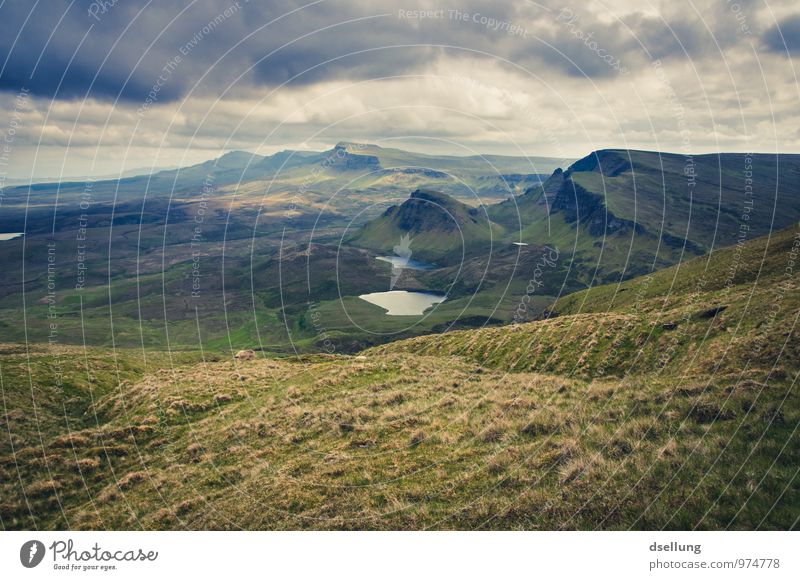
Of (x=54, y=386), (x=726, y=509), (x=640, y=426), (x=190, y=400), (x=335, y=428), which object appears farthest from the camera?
(x=54, y=386)

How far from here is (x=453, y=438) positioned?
1900cm

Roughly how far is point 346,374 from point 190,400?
11598mm

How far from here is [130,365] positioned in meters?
51.2

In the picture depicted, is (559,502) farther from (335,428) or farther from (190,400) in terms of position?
(190,400)

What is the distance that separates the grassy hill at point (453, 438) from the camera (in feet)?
44.1

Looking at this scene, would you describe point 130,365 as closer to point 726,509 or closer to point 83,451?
point 83,451

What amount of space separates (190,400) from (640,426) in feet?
96.4

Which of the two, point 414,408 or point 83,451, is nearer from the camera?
point 414,408

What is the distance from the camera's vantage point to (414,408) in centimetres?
2408

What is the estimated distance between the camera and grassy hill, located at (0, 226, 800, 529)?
13445mm

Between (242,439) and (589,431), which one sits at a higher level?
(589,431)

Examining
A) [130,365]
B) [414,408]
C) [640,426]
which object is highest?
[640,426]
